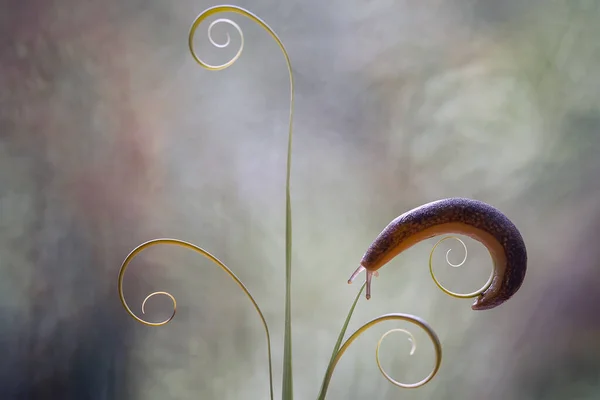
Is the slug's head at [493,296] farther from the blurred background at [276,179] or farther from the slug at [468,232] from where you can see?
the blurred background at [276,179]

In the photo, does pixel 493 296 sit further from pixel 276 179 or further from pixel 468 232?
pixel 276 179

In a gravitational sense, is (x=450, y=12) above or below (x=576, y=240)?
above

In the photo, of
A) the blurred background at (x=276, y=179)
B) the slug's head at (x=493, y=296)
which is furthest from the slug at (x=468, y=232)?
the blurred background at (x=276, y=179)

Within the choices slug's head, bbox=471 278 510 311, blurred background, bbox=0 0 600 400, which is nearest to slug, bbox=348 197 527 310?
slug's head, bbox=471 278 510 311

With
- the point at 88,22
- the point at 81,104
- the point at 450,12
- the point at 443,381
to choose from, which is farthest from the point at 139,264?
the point at 450,12

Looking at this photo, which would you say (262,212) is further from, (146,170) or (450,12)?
(450,12)

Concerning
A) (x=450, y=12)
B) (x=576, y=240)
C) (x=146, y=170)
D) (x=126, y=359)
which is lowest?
(x=126, y=359)
